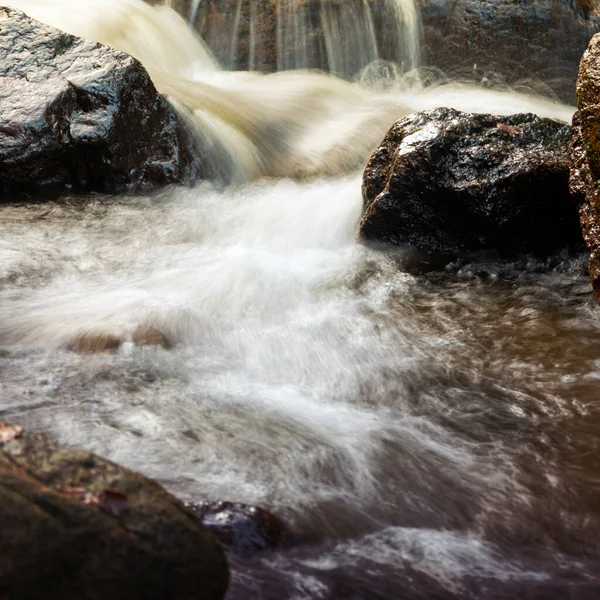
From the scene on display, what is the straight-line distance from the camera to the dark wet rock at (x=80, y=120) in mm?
7020

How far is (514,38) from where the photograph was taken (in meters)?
11.2

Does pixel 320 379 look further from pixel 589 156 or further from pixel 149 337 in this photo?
pixel 589 156

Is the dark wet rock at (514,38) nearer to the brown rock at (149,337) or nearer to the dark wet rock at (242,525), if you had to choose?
the brown rock at (149,337)

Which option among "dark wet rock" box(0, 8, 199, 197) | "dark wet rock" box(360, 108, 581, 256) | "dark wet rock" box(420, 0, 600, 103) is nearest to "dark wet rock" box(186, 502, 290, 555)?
"dark wet rock" box(360, 108, 581, 256)

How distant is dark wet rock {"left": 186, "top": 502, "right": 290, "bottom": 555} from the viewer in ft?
8.43

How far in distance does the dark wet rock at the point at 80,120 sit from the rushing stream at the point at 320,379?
0.33m

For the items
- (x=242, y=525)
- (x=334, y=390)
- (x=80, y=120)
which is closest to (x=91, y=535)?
(x=242, y=525)

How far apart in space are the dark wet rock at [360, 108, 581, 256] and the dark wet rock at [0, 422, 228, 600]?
169 inches

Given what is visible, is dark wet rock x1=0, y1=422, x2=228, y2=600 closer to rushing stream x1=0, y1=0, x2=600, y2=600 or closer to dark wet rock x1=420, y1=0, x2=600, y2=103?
rushing stream x1=0, y1=0, x2=600, y2=600

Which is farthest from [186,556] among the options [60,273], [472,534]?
[60,273]

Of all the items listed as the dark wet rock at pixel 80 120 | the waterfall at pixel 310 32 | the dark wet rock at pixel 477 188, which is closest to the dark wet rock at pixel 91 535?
the dark wet rock at pixel 477 188

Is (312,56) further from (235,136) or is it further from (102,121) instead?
(102,121)

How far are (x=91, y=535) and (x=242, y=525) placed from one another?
0.72 meters

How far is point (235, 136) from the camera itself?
316 inches
